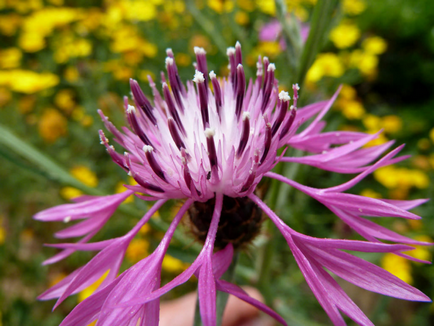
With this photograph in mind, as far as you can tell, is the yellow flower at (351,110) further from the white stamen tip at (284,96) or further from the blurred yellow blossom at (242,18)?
the white stamen tip at (284,96)

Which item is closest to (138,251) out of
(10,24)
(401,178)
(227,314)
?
(227,314)

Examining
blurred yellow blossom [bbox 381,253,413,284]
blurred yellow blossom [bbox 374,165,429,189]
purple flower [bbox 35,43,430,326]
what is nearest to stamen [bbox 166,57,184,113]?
purple flower [bbox 35,43,430,326]

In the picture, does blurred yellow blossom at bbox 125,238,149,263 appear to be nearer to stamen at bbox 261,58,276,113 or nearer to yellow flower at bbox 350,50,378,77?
stamen at bbox 261,58,276,113

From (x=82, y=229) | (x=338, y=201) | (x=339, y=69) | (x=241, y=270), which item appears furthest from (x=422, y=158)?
(x=82, y=229)

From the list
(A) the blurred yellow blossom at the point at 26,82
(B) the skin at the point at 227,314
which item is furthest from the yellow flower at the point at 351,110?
(A) the blurred yellow blossom at the point at 26,82

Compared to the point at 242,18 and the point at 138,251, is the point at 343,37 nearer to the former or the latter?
the point at 242,18

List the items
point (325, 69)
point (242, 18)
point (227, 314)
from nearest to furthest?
point (227, 314) < point (325, 69) < point (242, 18)

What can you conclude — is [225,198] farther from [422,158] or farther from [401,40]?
[401,40]
